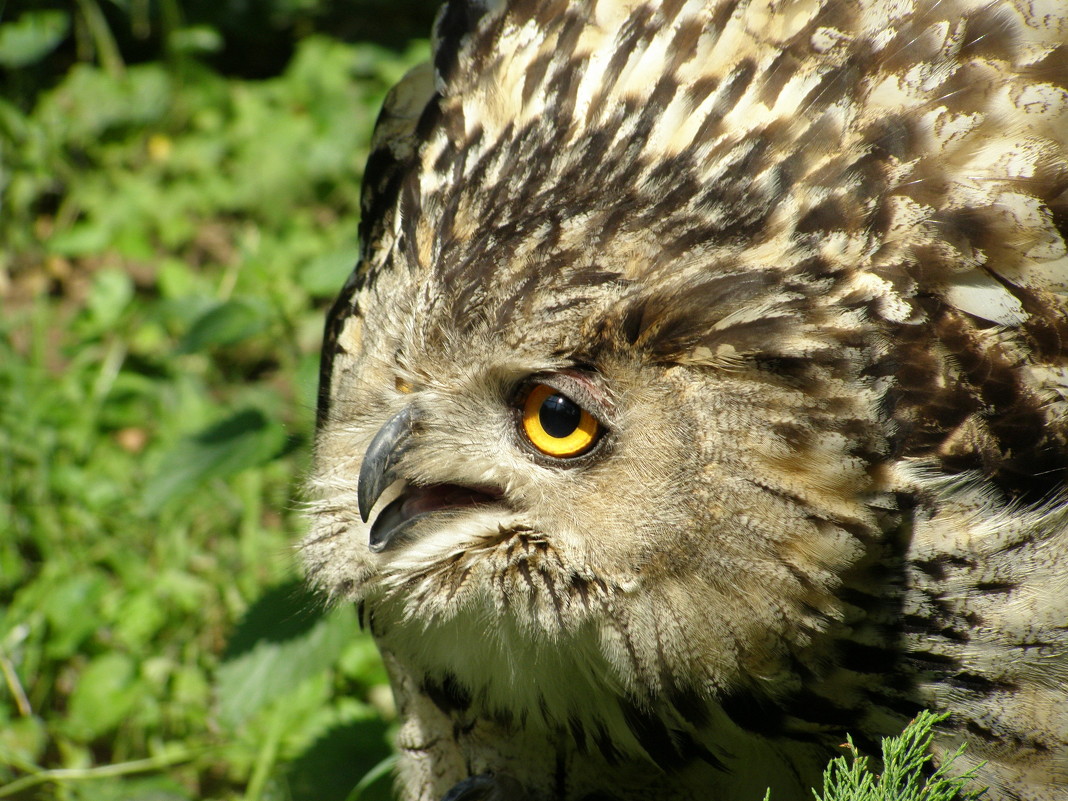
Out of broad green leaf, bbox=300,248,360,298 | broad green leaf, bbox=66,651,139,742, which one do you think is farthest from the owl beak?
broad green leaf, bbox=66,651,139,742

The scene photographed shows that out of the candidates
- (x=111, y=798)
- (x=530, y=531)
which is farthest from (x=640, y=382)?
(x=111, y=798)


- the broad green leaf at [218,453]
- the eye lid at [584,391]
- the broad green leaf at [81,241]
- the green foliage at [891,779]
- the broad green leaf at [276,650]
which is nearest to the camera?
the green foliage at [891,779]

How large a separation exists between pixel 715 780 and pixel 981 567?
662 mm

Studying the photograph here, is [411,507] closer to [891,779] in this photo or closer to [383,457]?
[383,457]

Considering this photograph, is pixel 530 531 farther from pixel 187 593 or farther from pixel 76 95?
pixel 76 95

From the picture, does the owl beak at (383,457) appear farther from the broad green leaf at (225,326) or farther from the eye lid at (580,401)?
the broad green leaf at (225,326)

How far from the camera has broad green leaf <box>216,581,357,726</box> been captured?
231 cm

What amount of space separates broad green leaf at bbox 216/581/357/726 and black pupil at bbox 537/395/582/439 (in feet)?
2.82

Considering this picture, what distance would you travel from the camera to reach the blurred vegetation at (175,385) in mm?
2543

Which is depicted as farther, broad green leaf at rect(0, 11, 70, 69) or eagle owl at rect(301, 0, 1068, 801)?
broad green leaf at rect(0, 11, 70, 69)

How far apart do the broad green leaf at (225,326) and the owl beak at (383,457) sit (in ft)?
3.42

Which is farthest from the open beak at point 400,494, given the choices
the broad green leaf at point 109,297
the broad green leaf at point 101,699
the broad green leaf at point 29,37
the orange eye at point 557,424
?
the broad green leaf at point 29,37

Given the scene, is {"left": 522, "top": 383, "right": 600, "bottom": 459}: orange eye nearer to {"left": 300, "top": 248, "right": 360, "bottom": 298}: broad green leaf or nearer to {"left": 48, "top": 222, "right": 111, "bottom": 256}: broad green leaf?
{"left": 300, "top": 248, "right": 360, "bottom": 298}: broad green leaf

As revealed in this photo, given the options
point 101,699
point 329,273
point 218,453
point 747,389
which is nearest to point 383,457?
point 747,389
